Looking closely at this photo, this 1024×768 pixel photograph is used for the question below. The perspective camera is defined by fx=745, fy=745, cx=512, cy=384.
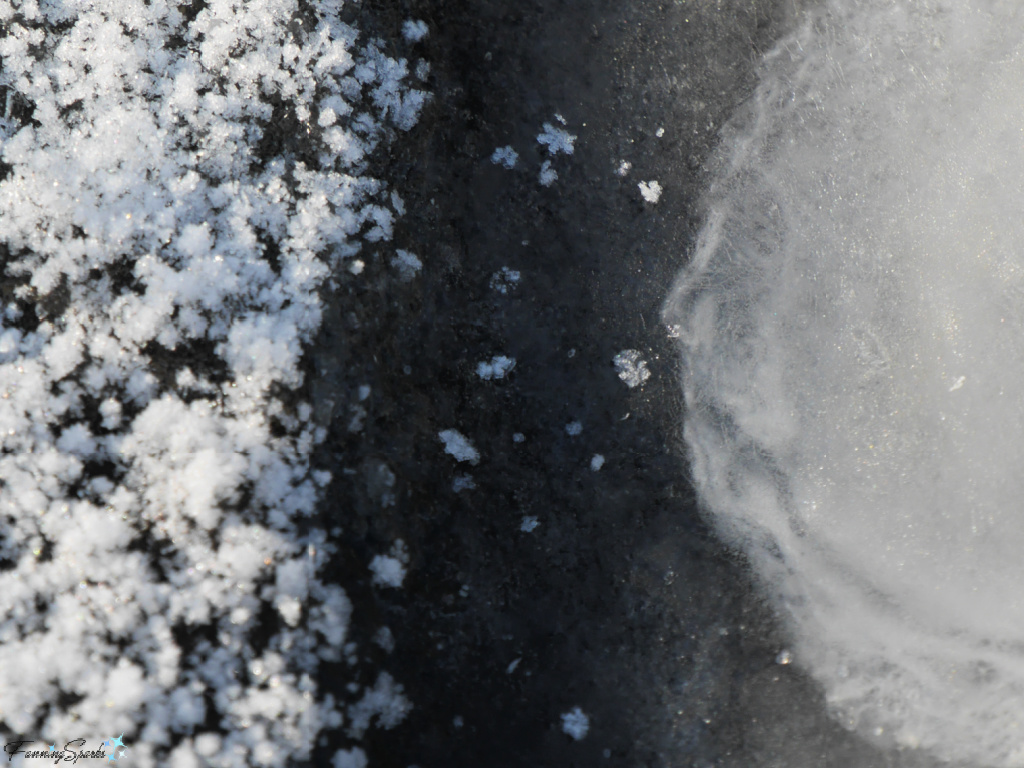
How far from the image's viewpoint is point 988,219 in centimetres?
144

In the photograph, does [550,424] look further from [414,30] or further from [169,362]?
[414,30]

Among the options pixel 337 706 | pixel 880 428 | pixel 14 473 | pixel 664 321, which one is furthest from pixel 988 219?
pixel 14 473

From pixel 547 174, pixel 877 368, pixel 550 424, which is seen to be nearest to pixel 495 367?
pixel 550 424

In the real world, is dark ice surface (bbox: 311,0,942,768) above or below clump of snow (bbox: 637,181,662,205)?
below

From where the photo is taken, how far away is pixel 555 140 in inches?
55.5

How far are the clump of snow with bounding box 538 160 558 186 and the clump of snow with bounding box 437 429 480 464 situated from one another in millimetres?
498

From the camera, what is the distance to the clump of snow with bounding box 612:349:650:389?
139 cm

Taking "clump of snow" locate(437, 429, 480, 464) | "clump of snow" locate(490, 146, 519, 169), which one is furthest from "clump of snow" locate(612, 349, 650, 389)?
"clump of snow" locate(490, 146, 519, 169)

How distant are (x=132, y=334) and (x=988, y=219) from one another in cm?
159

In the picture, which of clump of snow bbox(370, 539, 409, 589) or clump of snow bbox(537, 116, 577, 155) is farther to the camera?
clump of snow bbox(537, 116, 577, 155)

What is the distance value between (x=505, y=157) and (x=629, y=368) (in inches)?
18.1

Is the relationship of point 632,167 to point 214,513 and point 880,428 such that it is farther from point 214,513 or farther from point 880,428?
point 214,513

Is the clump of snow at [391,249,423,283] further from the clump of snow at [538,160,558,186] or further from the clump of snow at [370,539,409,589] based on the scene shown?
the clump of snow at [370,539,409,589]
